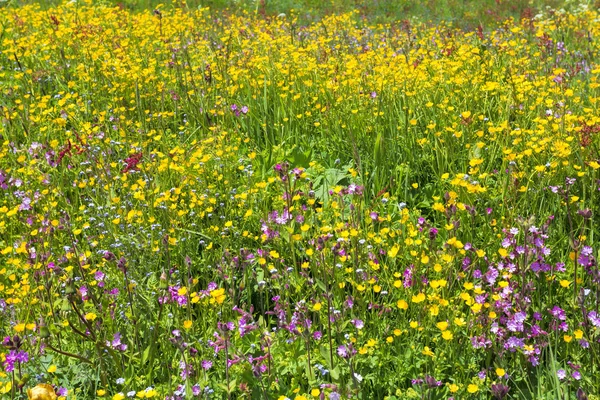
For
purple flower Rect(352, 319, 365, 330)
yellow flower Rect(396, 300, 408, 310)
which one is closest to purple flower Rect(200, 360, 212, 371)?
purple flower Rect(352, 319, 365, 330)

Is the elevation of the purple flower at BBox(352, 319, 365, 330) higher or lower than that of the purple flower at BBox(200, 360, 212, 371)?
higher

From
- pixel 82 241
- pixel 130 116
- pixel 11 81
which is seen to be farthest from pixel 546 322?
pixel 11 81

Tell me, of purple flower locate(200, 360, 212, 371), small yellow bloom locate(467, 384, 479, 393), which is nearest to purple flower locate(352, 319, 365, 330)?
small yellow bloom locate(467, 384, 479, 393)

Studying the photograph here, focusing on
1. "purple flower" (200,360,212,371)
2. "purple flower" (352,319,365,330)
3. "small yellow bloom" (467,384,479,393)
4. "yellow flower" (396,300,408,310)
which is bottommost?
"purple flower" (200,360,212,371)

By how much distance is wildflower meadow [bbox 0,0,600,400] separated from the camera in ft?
6.85

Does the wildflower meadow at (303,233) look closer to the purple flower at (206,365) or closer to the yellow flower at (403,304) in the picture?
the purple flower at (206,365)

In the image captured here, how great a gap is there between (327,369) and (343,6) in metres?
11.4

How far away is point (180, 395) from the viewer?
6.43ft

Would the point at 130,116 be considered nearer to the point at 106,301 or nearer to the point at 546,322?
the point at 106,301

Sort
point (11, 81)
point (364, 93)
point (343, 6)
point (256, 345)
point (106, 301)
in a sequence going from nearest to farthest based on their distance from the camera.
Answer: point (256, 345) < point (106, 301) < point (364, 93) < point (11, 81) < point (343, 6)

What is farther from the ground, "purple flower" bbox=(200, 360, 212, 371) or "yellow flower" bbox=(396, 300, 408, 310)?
"yellow flower" bbox=(396, 300, 408, 310)

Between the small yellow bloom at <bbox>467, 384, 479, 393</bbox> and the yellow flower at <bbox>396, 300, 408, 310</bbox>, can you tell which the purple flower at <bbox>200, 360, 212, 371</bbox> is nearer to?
the yellow flower at <bbox>396, 300, 408, 310</bbox>

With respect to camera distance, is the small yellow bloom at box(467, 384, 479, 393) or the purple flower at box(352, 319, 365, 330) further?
the purple flower at box(352, 319, 365, 330)

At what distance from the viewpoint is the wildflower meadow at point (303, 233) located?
209cm
